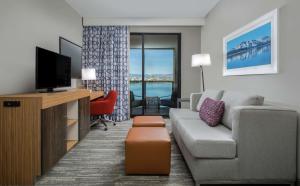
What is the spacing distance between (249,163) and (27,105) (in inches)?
87.2

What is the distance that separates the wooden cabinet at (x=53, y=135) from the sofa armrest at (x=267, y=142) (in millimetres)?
Answer: 1946

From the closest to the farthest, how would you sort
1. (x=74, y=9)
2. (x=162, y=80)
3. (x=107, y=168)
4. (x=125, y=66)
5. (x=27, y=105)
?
(x=27, y=105) < (x=107, y=168) < (x=74, y=9) < (x=125, y=66) < (x=162, y=80)

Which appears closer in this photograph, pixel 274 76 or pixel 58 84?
pixel 274 76

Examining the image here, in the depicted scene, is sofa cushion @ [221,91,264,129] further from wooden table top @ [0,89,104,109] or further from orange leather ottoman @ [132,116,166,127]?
wooden table top @ [0,89,104,109]

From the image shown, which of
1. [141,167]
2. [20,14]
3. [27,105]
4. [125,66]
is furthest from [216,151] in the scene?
[125,66]

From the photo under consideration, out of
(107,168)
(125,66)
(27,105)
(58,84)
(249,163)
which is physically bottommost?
(107,168)

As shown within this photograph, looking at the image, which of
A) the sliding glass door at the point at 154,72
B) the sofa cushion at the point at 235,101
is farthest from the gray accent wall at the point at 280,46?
the sliding glass door at the point at 154,72

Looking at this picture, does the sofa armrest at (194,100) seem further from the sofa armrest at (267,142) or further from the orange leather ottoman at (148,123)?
the sofa armrest at (267,142)

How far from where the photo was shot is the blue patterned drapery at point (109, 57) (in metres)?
5.91

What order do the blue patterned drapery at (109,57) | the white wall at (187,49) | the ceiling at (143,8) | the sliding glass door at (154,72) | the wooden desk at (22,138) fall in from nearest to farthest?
the wooden desk at (22,138) < the ceiling at (143,8) < the blue patterned drapery at (109,57) < the white wall at (187,49) < the sliding glass door at (154,72)

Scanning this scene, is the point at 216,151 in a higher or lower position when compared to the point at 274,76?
lower

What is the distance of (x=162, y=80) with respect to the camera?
271 inches

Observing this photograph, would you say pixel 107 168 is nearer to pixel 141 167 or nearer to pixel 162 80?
pixel 141 167

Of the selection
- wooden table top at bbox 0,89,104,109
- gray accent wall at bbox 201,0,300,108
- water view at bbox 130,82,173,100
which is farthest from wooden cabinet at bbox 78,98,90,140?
gray accent wall at bbox 201,0,300,108
